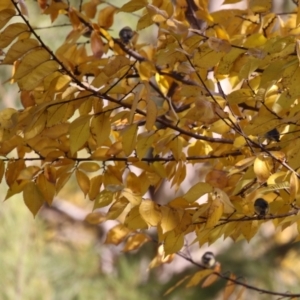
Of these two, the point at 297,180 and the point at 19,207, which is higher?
the point at 297,180

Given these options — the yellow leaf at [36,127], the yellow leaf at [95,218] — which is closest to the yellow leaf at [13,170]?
the yellow leaf at [36,127]

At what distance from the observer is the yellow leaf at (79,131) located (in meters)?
0.64

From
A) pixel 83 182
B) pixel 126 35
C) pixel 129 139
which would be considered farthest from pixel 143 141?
pixel 126 35

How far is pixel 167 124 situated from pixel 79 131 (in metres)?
0.11

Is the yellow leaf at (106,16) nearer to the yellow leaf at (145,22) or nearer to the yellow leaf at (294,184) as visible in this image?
the yellow leaf at (145,22)

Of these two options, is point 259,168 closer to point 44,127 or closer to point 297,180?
point 297,180

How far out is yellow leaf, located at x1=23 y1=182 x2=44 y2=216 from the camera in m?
0.72

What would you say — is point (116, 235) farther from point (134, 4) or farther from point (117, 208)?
point (134, 4)

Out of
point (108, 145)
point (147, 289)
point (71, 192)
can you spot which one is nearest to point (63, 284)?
point (147, 289)

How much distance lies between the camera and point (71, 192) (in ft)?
12.6

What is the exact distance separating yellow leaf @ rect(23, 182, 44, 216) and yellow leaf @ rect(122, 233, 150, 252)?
24 cm

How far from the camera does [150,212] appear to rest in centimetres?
63

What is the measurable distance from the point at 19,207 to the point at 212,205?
1.57 meters

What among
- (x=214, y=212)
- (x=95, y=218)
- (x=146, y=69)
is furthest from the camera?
(x=95, y=218)
